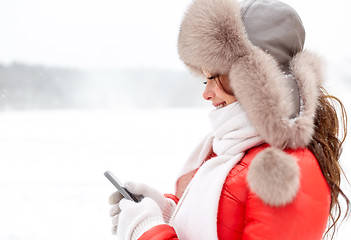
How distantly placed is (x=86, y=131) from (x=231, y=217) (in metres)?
2.40

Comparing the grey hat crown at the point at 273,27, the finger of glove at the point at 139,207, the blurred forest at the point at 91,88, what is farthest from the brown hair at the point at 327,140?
the blurred forest at the point at 91,88

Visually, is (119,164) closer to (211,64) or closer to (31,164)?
(31,164)

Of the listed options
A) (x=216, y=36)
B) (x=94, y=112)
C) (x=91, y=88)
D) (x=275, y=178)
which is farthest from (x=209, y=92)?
(x=91, y=88)

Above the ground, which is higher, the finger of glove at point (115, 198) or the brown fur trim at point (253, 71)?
the brown fur trim at point (253, 71)

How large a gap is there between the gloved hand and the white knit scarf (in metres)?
0.06

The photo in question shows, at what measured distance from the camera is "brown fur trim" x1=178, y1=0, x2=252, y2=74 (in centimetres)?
64

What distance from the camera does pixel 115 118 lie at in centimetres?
324

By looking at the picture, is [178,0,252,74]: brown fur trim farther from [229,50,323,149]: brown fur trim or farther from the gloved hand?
the gloved hand

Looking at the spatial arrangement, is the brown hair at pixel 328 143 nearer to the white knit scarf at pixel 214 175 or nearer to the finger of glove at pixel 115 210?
the white knit scarf at pixel 214 175

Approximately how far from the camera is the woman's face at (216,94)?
0.71 meters

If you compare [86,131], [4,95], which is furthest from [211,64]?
[4,95]

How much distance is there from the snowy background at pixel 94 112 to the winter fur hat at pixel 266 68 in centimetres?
119

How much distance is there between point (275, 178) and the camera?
561mm

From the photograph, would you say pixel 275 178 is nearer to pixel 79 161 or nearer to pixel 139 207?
pixel 139 207
